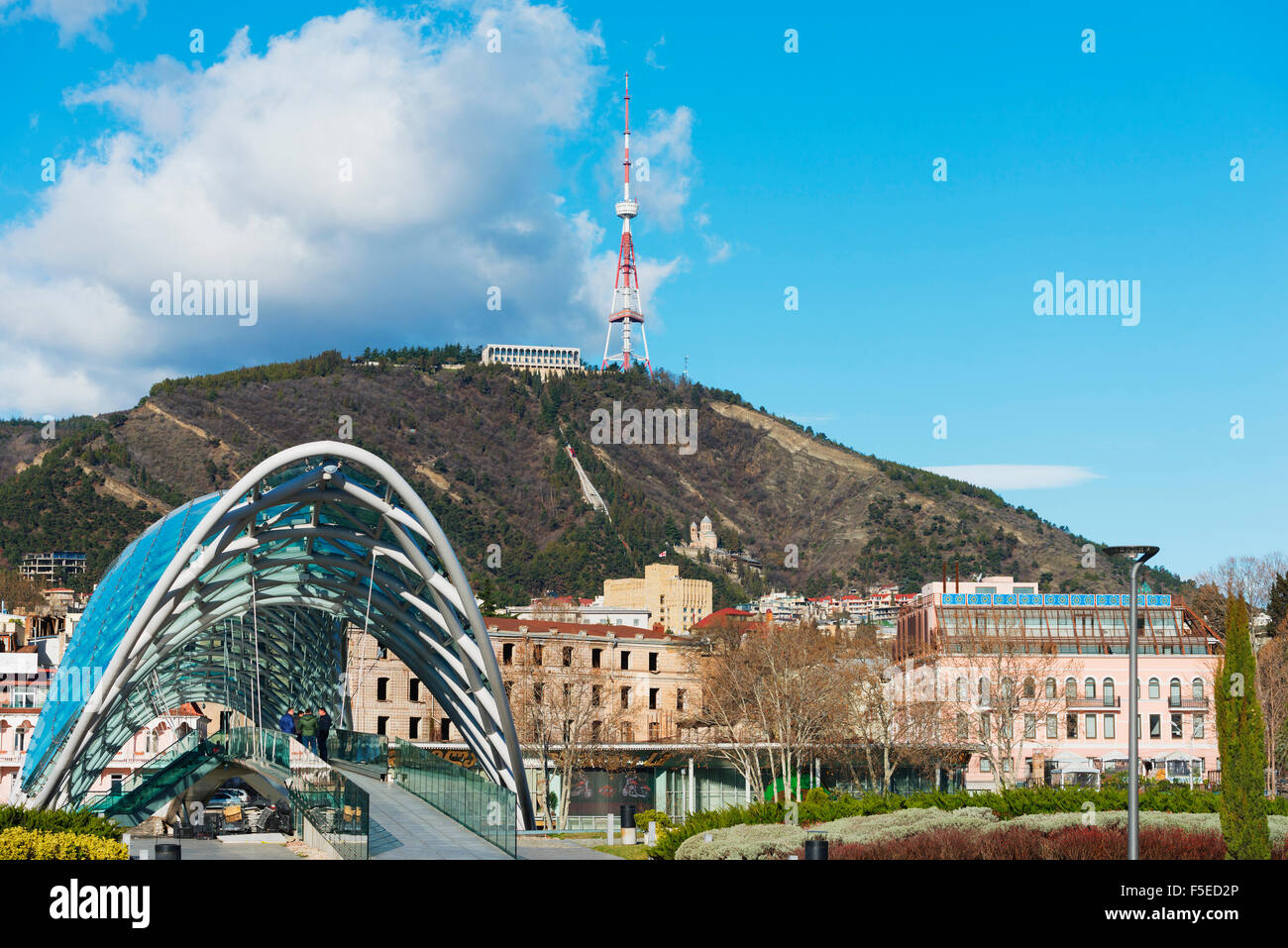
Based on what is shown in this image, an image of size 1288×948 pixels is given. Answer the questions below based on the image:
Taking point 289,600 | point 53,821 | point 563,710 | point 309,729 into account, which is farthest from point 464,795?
point 563,710

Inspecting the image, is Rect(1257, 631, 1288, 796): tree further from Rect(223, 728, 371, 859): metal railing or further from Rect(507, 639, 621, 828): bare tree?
Rect(223, 728, 371, 859): metal railing

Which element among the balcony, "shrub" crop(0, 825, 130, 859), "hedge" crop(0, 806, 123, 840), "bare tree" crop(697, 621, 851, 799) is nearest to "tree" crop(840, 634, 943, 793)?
"bare tree" crop(697, 621, 851, 799)

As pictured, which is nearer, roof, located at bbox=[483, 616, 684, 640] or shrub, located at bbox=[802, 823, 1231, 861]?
shrub, located at bbox=[802, 823, 1231, 861]

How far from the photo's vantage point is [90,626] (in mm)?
45531

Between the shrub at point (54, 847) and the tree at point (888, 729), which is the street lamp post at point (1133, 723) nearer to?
the shrub at point (54, 847)

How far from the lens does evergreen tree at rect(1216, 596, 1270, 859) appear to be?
25.3m

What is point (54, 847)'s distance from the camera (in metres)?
21.8

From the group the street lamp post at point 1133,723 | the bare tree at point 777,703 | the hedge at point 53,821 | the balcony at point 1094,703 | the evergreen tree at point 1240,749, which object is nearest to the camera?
the street lamp post at point 1133,723

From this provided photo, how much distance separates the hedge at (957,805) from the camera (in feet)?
102

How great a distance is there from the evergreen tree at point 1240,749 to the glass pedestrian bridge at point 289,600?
14795 millimetres

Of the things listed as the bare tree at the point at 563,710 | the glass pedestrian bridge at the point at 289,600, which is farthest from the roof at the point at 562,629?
the glass pedestrian bridge at the point at 289,600

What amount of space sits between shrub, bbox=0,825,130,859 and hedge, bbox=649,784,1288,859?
40.6 feet
